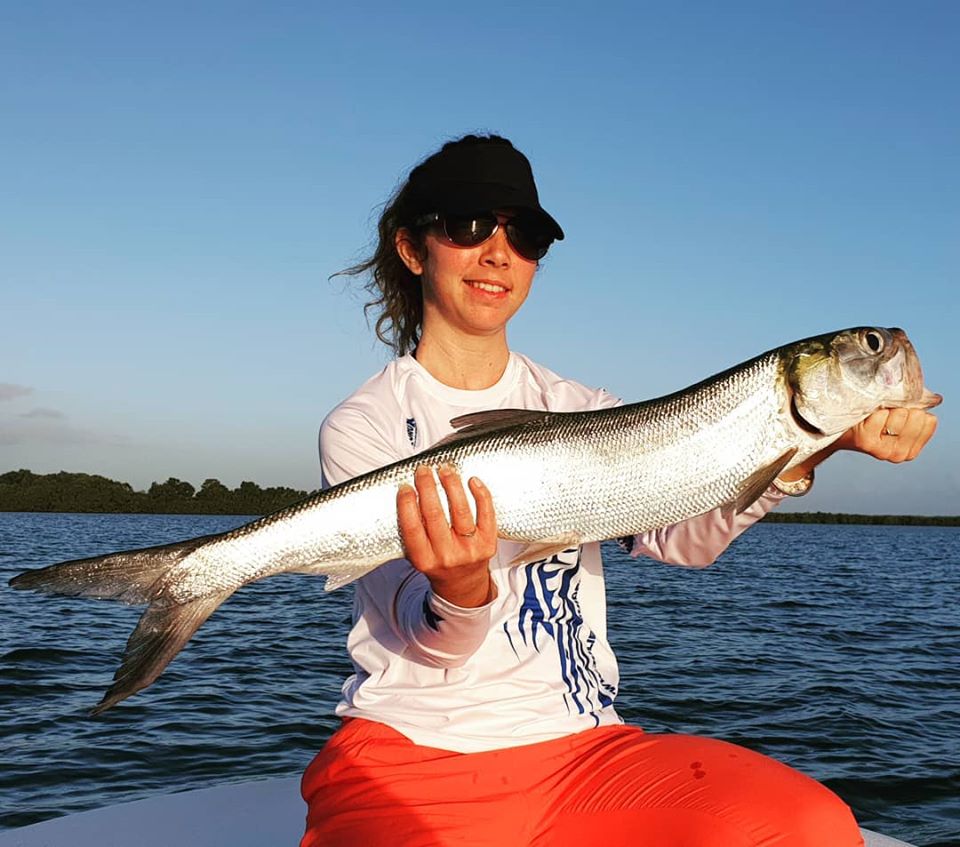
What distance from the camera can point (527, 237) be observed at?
414 centimetres

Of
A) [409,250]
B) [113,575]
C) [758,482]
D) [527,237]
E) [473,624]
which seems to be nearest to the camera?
[113,575]

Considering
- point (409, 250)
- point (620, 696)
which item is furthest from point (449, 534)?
point (620, 696)

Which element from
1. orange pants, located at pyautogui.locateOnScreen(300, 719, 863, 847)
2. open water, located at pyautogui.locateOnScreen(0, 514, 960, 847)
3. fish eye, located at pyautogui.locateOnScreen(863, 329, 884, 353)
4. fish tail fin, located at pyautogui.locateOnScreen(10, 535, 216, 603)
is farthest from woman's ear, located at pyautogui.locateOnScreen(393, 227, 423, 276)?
open water, located at pyautogui.locateOnScreen(0, 514, 960, 847)

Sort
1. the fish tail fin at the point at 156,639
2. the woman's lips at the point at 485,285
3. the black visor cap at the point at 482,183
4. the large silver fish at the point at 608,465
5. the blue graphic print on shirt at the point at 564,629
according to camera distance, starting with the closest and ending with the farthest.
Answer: the fish tail fin at the point at 156,639, the large silver fish at the point at 608,465, the blue graphic print on shirt at the point at 564,629, the black visor cap at the point at 482,183, the woman's lips at the point at 485,285

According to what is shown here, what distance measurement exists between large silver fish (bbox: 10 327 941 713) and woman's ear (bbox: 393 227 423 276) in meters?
1.29

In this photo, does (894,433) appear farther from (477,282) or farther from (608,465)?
(477,282)

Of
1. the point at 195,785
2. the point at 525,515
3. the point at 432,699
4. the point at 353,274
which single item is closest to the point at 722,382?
the point at 525,515

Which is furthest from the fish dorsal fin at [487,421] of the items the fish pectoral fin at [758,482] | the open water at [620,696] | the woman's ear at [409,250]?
the open water at [620,696]

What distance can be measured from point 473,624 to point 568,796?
66cm

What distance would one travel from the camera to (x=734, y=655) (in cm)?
1598

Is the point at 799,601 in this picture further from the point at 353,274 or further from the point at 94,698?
the point at 353,274

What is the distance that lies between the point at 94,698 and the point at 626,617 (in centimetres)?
1156

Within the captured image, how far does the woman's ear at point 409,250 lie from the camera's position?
175 inches

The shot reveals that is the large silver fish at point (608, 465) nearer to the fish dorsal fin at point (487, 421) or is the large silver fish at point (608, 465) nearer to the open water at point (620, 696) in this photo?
the fish dorsal fin at point (487, 421)
